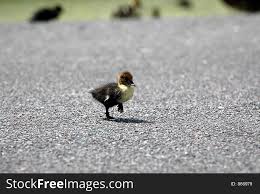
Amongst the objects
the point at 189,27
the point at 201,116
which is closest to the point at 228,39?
the point at 189,27

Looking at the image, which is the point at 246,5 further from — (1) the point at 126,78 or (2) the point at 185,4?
(1) the point at 126,78

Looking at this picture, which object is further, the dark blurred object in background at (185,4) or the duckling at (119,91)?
the dark blurred object in background at (185,4)

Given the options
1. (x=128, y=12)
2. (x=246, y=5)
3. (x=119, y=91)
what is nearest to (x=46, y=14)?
(x=128, y=12)

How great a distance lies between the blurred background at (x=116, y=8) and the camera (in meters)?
21.7

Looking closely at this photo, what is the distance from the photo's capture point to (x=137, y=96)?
11.2 m

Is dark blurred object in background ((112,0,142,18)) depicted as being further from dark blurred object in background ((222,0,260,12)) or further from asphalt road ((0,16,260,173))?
dark blurred object in background ((222,0,260,12))

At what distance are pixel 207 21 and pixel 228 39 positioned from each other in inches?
90.0

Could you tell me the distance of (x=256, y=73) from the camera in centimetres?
1322

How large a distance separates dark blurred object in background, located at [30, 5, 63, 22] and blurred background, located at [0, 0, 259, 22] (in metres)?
0.07

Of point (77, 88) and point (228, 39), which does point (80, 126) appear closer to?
point (77, 88)

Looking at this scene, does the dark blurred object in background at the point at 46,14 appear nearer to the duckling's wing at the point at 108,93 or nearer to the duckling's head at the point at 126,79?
the duckling's wing at the point at 108,93

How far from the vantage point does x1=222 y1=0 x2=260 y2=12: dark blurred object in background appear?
21.7 m

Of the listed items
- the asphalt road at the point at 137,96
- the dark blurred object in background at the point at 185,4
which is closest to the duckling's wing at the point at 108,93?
the asphalt road at the point at 137,96

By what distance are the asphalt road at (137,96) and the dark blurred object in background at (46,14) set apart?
78 cm
